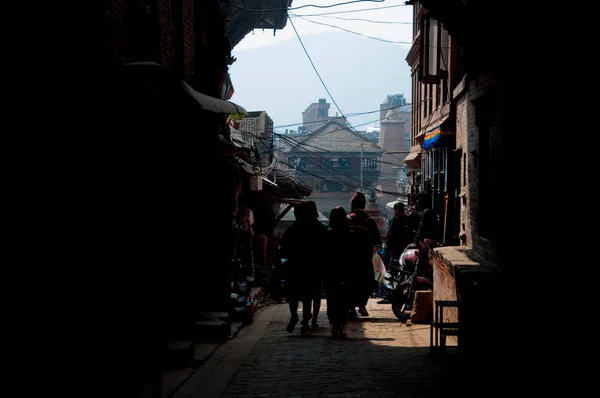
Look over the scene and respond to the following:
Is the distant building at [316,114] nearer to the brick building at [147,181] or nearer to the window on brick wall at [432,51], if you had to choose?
the window on brick wall at [432,51]

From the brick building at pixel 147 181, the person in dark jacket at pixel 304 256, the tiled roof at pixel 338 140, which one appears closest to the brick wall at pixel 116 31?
the brick building at pixel 147 181

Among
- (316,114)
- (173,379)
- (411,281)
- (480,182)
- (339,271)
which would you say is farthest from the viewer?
(316,114)

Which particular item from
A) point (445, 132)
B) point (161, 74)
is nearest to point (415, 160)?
point (445, 132)

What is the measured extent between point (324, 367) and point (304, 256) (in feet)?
8.94

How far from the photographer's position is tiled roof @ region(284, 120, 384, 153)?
65.1 metres

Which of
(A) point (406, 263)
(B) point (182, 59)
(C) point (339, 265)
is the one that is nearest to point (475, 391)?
(C) point (339, 265)

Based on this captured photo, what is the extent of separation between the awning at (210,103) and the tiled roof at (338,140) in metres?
55.3

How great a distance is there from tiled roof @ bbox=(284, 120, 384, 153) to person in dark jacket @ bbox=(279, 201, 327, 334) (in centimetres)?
5346

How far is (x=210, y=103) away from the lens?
8602mm

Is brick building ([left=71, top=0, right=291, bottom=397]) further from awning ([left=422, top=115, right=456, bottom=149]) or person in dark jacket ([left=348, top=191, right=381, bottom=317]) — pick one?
awning ([left=422, top=115, right=456, bottom=149])

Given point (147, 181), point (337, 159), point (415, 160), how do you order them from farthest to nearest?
point (337, 159) → point (415, 160) → point (147, 181)

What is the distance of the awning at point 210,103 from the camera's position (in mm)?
7872

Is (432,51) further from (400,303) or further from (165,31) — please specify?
(165,31)

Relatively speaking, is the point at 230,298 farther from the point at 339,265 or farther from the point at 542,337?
the point at 542,337
